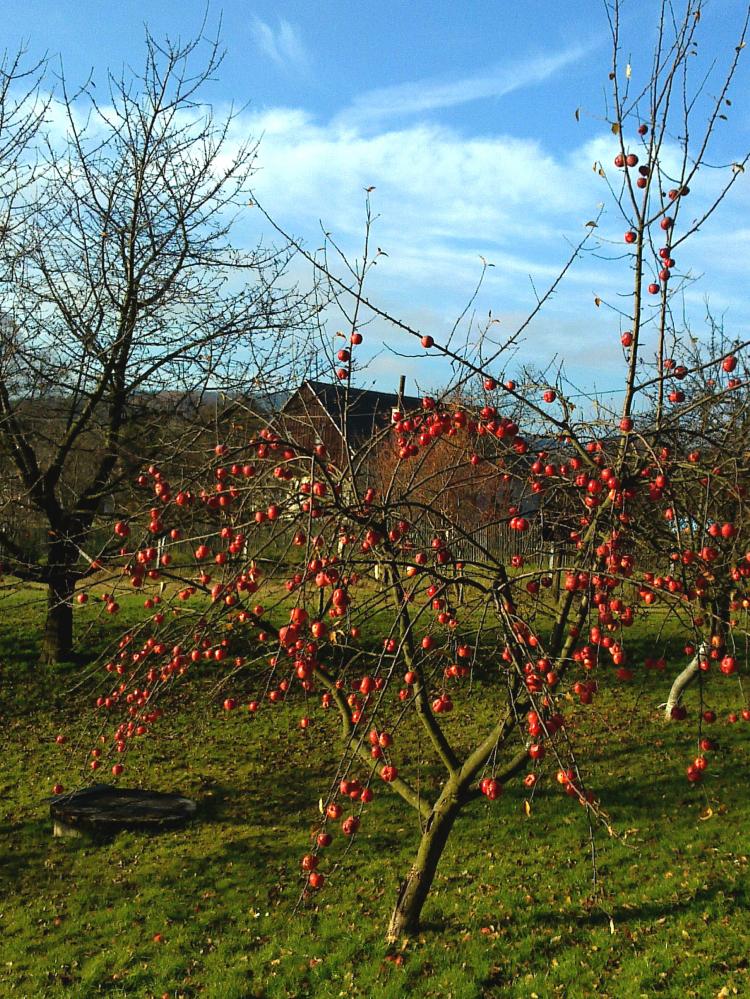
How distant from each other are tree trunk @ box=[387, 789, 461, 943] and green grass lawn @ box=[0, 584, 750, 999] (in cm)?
12

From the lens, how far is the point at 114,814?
7.05m

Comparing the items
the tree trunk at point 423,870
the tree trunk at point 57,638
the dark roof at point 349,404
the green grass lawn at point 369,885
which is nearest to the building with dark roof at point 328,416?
the dark roof at point 349,404

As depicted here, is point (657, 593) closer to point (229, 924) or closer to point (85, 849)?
point (229, 924)

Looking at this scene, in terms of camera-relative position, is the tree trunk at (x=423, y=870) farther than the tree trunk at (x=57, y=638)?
No

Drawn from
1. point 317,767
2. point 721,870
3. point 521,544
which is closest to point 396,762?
point 317,767

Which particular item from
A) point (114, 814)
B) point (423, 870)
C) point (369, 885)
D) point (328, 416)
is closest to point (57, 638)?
point (114, 814)

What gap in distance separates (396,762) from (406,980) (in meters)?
3.75

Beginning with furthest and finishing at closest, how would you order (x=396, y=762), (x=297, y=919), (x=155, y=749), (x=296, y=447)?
(x=155, y=749) → (x=396, y=762) → (x=297, y=919) → (x=296, y=447)

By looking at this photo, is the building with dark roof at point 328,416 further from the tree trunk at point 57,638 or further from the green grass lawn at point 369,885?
the tree trunk at point 57,638

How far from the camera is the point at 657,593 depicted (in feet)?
11.2

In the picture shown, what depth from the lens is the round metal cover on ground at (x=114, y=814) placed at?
7047 mm

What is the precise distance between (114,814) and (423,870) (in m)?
3.45

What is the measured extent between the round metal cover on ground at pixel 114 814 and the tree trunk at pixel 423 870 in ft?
9.18

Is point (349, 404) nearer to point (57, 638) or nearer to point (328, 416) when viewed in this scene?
point (328, 416)
